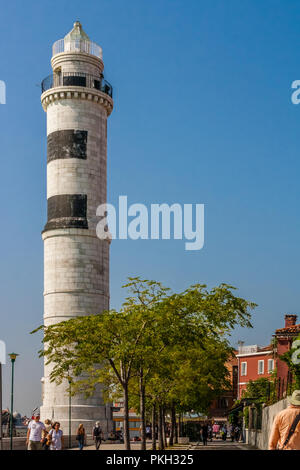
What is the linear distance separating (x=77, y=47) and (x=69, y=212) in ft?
46.7

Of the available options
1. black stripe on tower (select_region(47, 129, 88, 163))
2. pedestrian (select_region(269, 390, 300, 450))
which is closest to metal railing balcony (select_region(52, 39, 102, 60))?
black stripe on tower (select_region(47, 129, 88, 163))

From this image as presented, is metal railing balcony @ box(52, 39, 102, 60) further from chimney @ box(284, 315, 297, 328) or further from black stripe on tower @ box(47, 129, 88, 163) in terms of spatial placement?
chimney @ box(284, 315, 297, 328)

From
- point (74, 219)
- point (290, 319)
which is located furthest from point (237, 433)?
point (74, 219)

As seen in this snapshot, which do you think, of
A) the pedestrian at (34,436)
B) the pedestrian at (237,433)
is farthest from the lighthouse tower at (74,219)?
the pedestrian at (34,436)

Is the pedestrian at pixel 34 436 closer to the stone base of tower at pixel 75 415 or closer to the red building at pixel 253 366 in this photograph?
the stone base of tower at pixel 75 415

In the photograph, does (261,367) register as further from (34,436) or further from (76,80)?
(34,436)

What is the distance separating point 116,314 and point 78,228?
24.9 meters

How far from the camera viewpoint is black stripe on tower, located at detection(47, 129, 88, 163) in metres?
60.5

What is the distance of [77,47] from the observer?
213 ft

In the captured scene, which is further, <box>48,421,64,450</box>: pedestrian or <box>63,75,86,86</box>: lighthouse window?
<box>63,75,86,86</box>: lighthouse window

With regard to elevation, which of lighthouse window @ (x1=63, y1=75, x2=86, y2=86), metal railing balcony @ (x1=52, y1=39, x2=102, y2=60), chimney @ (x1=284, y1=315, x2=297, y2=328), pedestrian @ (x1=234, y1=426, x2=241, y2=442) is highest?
metal railing balcony @ (x1=52, y1=39, x2=102, y2=60)

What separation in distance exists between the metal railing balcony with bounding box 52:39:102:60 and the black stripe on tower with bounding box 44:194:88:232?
41.1 ft

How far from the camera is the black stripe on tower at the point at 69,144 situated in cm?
6047
